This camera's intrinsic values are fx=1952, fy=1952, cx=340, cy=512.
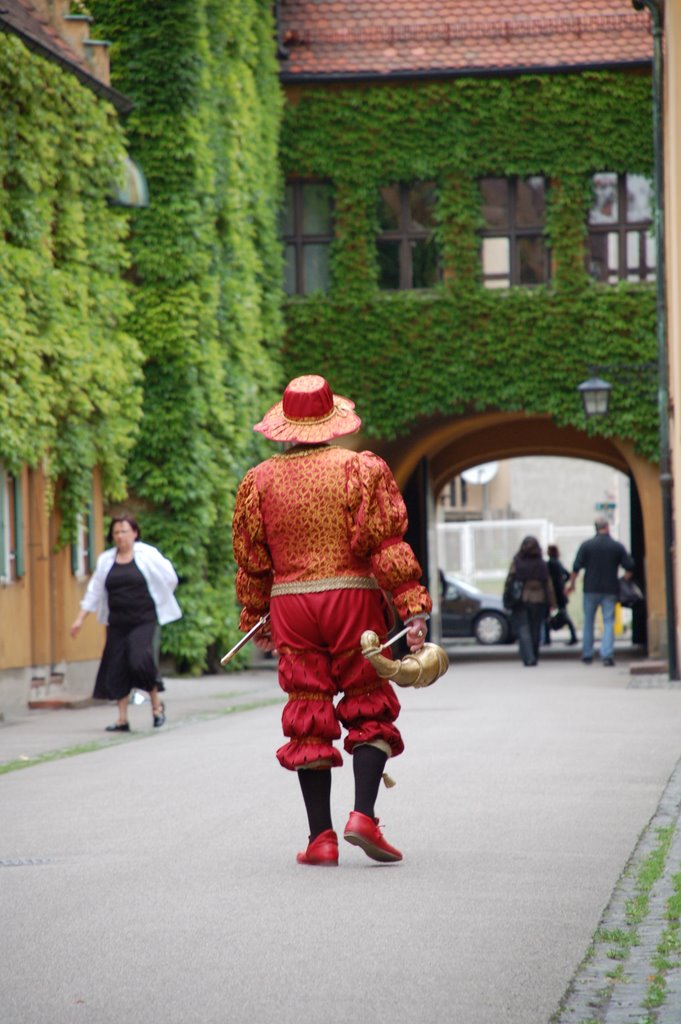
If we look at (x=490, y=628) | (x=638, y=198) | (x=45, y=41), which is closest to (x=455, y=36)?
(x=638, y=198)

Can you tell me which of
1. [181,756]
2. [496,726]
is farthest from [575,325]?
[181,756]

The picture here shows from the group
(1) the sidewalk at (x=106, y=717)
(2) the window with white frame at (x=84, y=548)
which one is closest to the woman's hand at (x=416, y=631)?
(1) the sidewalk at (x=106, y=717)

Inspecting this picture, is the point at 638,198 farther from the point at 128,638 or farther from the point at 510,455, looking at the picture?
the point at 128,638

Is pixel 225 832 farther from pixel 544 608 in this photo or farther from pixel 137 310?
pixel 544 608

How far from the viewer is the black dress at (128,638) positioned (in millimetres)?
15344

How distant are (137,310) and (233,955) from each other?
2013 cm

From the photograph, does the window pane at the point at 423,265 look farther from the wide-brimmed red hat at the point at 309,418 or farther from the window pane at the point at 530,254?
the wide-brimmed red hat at the point at 309,418

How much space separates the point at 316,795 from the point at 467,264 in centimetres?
2256

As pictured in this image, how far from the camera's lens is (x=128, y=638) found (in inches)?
609

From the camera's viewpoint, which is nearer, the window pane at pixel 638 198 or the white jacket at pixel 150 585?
the white jacket at pixel 150 585

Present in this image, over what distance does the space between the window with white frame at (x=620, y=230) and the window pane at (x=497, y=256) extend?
1.25 metres

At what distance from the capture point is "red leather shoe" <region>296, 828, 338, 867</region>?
24.8 ft

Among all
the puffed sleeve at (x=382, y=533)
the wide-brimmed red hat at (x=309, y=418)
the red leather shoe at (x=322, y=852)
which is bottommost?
the red leather shoe at (x=322, y=852)

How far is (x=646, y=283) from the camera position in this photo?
29.3 m
